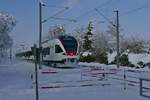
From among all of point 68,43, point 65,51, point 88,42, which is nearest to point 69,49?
point 65,51

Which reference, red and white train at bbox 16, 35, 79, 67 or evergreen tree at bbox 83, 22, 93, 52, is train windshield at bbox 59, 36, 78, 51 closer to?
red and white train at bbox 16, 35, 79, 67

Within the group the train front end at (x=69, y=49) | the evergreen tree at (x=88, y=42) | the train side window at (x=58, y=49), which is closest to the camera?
the train front end at (x=69, y=49)

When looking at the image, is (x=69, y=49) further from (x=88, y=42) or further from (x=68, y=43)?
(x=88, y=42)

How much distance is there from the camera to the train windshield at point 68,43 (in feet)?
149

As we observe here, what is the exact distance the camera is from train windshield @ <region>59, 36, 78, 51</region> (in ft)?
149

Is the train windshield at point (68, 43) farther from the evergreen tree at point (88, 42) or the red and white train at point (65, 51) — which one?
the evergreen tree at point (88, 42)

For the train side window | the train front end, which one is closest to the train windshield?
the train front end

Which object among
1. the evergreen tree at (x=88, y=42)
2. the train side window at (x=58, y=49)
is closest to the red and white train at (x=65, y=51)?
the train side window at (x=58, y=49)

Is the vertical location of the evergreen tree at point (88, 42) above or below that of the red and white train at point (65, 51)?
above

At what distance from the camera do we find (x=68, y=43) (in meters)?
45.6

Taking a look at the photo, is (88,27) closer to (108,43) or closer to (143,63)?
(108,43)

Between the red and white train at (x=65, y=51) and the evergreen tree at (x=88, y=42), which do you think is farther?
the evergreen tree at (x=88, y=42)

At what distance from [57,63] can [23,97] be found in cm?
2957

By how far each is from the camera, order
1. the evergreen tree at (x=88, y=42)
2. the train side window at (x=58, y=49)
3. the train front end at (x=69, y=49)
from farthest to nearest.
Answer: the evergreen tree at (x=88, y=42), the train side window at (x=58, y=49), the train front end at (x=69, y=49)
